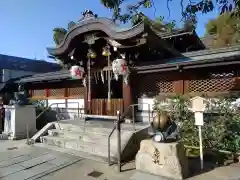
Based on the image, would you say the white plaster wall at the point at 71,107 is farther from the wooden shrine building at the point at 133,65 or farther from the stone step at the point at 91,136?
the stone step at the point at 91,136

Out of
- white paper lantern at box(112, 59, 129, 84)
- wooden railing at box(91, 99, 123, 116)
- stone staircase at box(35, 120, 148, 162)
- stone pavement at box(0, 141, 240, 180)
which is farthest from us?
wooden railing at box(91, 99, 123, 116)

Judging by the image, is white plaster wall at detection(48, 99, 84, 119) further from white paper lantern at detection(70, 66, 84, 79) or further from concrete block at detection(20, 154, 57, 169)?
concrete block at detection(20, 154, 57, 169)

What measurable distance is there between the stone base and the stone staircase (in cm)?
119

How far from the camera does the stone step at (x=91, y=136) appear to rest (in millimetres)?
7582

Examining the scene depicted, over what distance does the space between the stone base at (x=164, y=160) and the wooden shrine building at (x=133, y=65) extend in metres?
3.75

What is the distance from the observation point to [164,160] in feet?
18.4

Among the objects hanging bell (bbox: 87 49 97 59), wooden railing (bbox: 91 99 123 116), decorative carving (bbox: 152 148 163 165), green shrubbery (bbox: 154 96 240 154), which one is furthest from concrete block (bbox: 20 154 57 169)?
hanging bell (bbox: 87 49 97 59)

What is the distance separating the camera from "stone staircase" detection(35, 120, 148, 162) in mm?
7297

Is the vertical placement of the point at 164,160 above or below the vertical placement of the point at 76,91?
below

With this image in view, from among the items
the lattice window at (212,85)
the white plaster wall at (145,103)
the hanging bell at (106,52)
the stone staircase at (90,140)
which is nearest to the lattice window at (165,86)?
the white plaster wall at (145,103)

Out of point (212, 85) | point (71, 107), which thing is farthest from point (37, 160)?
point (212, 85)

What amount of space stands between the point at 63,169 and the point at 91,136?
229cm

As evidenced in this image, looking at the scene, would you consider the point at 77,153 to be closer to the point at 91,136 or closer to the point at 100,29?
the point at 91,136

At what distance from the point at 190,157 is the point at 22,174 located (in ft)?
15.9
